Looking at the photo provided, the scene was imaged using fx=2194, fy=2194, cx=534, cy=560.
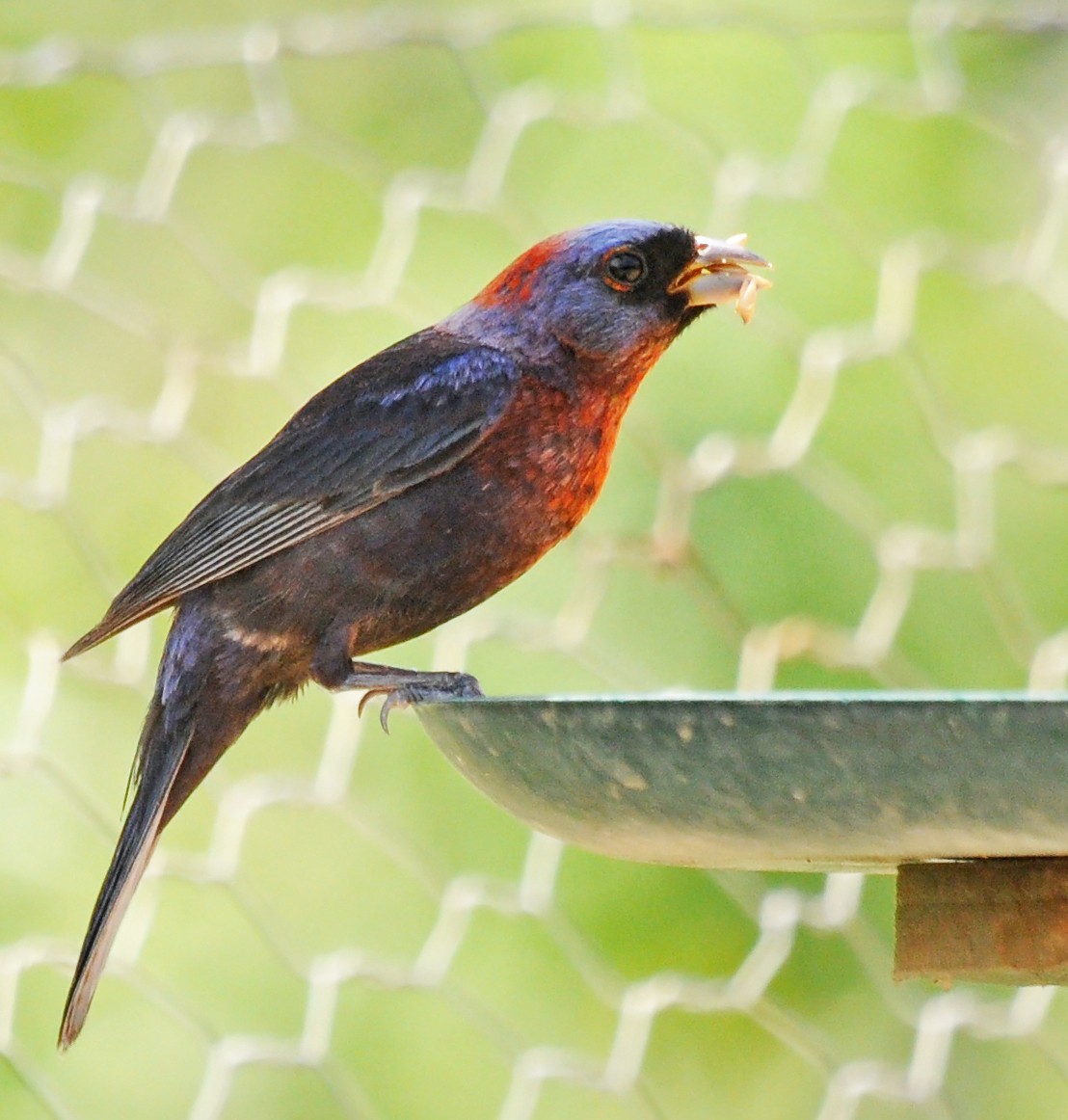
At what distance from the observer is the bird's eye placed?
2.15 metres

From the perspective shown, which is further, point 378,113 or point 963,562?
point 378,113

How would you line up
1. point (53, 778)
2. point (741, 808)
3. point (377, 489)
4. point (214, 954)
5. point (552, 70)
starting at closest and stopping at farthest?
point (741, 808), point (377, 489), point (53, 778), point (214, 954), point (552, 70)

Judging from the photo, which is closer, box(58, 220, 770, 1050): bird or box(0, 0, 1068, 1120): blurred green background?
box(58, 220, 770, 1050): bird

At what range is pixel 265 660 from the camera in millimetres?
2057

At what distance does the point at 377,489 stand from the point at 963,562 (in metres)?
1.32

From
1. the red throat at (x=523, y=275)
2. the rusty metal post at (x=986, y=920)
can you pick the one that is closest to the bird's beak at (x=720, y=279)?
the red throat at (x=523, y=275)

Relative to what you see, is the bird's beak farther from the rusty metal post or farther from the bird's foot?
the rusty metal post

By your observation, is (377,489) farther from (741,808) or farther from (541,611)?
(541,611)

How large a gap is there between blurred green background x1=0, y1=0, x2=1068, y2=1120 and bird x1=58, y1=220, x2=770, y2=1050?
35.8 inches

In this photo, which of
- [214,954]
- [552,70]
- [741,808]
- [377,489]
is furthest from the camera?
[552,70]

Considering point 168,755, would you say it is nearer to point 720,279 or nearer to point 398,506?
point 398,506

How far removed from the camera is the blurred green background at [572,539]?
10.3 ft

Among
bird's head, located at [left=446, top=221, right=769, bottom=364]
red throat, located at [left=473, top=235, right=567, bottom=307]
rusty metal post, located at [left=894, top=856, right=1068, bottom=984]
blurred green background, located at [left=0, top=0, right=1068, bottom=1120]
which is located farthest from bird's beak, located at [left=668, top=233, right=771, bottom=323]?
blurred green background, located at [left=0, top=0, right=1068, bottom=1120]

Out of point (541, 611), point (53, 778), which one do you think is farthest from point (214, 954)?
point (541, 611)
